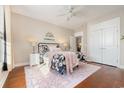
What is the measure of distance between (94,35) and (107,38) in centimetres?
91

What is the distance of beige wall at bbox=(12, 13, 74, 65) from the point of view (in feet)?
16.0

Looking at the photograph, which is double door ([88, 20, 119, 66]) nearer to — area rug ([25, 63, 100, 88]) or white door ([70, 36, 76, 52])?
white door ([70, 36, 76, 52])

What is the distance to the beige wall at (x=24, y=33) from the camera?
4.86 metres

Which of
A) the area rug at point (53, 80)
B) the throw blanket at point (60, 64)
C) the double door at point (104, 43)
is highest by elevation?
the double door at point (104, 43)

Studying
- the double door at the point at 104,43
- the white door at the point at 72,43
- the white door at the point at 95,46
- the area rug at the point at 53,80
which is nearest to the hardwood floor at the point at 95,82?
the area rug at the point at 53,80

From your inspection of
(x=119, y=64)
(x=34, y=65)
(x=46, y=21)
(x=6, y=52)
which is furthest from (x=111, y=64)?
(x=6, y=52)

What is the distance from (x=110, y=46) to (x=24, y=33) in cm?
476

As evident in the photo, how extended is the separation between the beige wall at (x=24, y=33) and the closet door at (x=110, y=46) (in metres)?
3.54

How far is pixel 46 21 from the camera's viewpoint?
Result: 585 centimetres

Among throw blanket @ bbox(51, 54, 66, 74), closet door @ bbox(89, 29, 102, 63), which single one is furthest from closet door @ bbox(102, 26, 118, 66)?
throw blanket @ bbox(51, 54, 66, 74)

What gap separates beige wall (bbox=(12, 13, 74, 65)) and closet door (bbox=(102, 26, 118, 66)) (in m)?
3.54

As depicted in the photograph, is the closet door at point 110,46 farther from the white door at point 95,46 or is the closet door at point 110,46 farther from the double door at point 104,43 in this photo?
the white door at point 95,46

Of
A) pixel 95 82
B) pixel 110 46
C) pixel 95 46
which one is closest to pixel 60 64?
pixel 95 82

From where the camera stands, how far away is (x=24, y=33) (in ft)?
16.9
